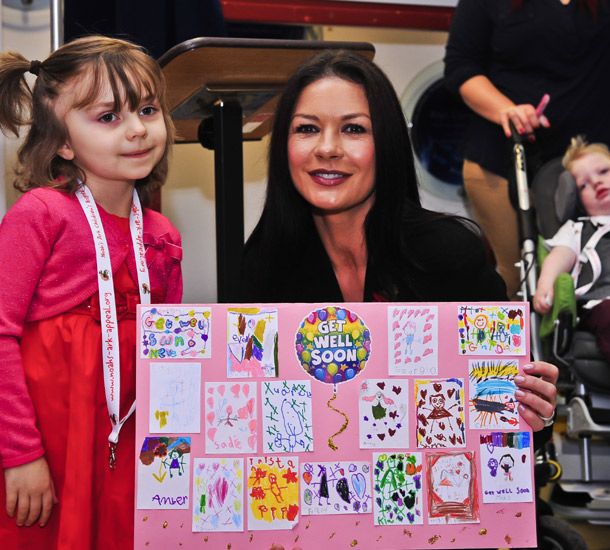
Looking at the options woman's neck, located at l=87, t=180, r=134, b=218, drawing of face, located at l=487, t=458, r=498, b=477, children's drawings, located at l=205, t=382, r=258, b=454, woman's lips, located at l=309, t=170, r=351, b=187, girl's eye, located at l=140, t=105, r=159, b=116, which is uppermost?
girl's eye, located at l=140, t=105, r=159, b=116

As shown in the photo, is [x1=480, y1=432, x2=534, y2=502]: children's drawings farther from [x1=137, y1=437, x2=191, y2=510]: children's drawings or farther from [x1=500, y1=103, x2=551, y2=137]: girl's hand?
[x1=500, y1=103, x2=551, y2=137]: girl's hand

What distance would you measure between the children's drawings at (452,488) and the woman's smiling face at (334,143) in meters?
0.56

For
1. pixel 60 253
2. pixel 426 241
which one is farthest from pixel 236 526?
pixel 426 241

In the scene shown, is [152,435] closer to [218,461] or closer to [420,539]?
[218,461]

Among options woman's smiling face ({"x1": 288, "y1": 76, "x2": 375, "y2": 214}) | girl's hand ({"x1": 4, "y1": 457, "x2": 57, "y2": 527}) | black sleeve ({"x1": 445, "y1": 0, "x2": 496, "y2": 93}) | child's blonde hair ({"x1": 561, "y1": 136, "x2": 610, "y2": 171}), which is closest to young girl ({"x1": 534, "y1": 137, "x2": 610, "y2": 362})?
child's blonde hair ({"x1": 561, "y1": 136, "x2": 610, "y2": 171})

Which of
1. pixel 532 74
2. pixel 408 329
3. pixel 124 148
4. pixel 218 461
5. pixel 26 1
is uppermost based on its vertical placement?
pixel 26 1

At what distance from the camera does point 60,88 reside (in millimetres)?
1733

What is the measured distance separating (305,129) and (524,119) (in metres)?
1.27

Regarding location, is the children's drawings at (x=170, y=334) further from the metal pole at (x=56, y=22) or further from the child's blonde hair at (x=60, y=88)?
the metal pole at (x=56, y=22)

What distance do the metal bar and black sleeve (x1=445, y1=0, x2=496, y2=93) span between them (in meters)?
1.25

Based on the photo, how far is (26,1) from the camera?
10.3ft

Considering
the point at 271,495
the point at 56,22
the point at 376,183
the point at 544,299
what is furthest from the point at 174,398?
the point at 544,299

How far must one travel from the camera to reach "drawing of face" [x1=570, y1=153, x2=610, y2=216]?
2.90 m

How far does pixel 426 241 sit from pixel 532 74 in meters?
1.51
